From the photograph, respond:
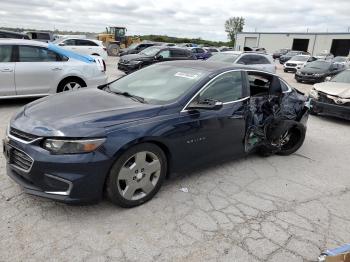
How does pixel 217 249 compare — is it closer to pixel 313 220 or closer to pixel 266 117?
pixel 313 220

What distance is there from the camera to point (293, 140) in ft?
18.6

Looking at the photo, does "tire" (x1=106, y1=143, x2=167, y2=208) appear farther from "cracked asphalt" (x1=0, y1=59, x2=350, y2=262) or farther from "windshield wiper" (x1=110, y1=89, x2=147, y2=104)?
"windshield wiper" (x1=110, y1=89, x2=147, y2=104)

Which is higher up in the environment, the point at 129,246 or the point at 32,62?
the point at 32,62

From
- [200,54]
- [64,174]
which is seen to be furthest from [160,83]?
[200,54]

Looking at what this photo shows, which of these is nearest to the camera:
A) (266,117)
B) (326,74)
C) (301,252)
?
(301,252)

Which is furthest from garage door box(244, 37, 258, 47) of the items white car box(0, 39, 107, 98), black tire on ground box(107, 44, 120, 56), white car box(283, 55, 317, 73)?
white car box(0, 39, 107, 98)

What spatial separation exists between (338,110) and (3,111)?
794cm

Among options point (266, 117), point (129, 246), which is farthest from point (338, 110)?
point (129, 246)

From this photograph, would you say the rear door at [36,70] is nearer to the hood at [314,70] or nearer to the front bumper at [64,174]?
the front bumper at [64,174]

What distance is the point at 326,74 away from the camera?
17.5m

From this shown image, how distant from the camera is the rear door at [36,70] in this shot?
725 centimetres

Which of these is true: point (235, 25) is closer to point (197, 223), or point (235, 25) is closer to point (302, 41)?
point (302, 41)

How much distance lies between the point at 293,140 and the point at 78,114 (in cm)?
384

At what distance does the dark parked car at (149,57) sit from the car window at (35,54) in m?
7.85
